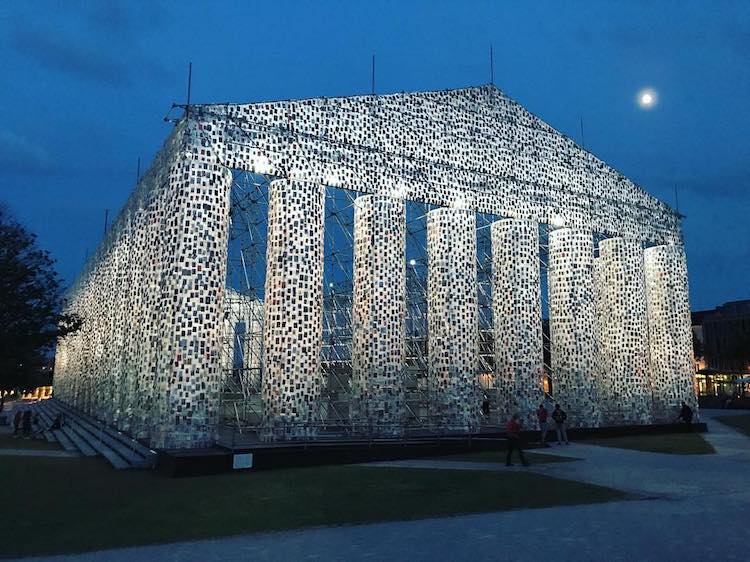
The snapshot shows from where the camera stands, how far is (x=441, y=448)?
14.9 meters

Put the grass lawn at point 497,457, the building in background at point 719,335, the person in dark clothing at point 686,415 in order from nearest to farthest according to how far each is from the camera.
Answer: the grass lawn at point 497,457 → the person in dark clothing at point 686,415 → the building in background at point 719,335

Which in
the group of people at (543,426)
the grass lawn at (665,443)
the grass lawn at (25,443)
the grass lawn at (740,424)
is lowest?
the grass lawn at (25,443)

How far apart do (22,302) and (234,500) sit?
1694cm

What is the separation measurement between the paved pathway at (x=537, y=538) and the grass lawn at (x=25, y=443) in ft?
46.5

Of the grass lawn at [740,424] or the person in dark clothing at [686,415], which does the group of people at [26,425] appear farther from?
the grass lawn at [740,424]

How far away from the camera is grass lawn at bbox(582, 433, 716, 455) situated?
1506cm

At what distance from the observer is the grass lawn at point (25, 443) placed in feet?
59.9

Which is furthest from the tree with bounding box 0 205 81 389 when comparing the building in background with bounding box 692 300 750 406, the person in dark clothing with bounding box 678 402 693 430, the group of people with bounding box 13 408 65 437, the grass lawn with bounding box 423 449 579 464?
the building in background with bounding box 692 300 750 406

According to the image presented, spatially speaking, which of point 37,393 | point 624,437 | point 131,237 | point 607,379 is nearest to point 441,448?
point 624,437

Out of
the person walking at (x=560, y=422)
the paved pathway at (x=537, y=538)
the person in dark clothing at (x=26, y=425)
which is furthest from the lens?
the person in dark clothing at (x=26, y=425)

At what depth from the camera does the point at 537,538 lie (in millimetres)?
6449

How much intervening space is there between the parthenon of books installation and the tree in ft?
7.21

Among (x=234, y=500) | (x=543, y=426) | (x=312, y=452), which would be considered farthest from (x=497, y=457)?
(x=234, y=500)

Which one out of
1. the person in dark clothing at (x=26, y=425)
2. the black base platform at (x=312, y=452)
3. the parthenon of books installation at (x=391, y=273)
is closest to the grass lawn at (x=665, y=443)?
the parthenon of books installation at (x=391, y=273)
